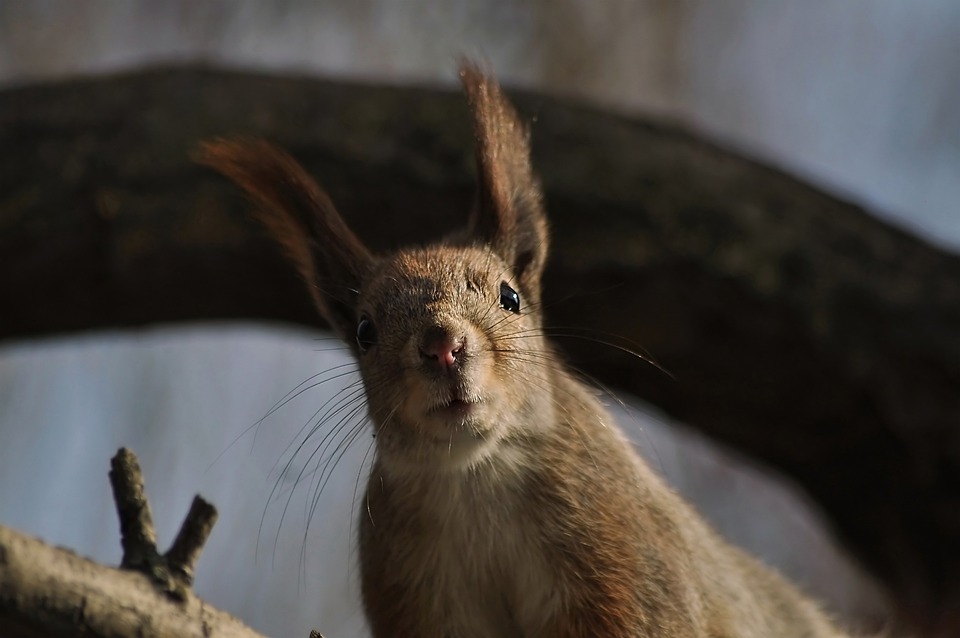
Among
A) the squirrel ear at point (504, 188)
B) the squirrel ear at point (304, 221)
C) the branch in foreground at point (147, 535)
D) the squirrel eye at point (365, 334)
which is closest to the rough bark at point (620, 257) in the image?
the squirrel ear at point (504, 188)

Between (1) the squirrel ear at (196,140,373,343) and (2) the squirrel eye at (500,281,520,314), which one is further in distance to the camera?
(1) the squirrel ear at (196,140,373,343)

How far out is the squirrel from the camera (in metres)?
2.75

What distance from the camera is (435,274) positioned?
2912 millimetres

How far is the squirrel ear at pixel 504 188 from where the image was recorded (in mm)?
3143

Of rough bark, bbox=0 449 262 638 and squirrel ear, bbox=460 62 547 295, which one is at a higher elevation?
squirrel ear, bbox=460 62 547 295

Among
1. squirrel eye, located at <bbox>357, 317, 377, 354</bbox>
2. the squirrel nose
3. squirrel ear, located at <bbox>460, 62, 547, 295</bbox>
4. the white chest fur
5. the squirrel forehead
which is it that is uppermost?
squirrel ear, located at <bbox>460, 62, 547, 295</bbox>

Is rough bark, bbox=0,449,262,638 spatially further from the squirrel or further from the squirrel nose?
the squirrel

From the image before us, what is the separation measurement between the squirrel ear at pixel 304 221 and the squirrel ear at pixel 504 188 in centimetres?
38

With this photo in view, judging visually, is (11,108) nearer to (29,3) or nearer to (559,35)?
(29,3)

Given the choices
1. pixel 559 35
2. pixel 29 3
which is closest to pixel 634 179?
pixel 559 35

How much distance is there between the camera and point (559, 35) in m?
7.07

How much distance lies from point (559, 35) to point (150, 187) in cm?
317

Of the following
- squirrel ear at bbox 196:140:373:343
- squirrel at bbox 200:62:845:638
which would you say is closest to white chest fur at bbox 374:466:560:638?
squirrel at bbox 200:62:845:638

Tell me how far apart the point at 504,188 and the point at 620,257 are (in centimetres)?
150
